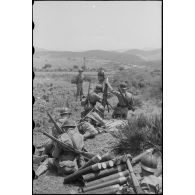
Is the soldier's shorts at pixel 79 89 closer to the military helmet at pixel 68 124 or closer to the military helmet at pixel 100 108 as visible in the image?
the military helmet at pixel 100 108

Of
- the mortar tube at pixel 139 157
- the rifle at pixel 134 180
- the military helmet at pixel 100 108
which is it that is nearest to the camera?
the rifle at pixel 134 180

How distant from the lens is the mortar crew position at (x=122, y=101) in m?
6.86

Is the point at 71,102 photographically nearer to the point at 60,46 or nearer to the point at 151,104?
the point at 60,46

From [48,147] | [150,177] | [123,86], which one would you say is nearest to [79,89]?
[123,86]

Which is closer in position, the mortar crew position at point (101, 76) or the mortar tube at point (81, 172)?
the mortar tube at point (81, 172)

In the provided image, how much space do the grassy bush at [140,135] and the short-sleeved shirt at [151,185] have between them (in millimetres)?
668

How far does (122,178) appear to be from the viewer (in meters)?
5.80

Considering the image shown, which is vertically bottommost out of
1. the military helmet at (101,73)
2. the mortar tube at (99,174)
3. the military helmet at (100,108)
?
the mortar tube at (99,174)

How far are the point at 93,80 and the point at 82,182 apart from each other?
180 cm

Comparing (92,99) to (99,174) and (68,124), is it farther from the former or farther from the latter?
(99,174)

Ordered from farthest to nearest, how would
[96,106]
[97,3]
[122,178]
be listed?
[96,106] → [97,3] → [122,178]

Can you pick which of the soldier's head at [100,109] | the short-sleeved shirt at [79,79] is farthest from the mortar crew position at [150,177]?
the soldier's head at [100,109]

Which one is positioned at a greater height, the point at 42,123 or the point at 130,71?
the point at 130,71
